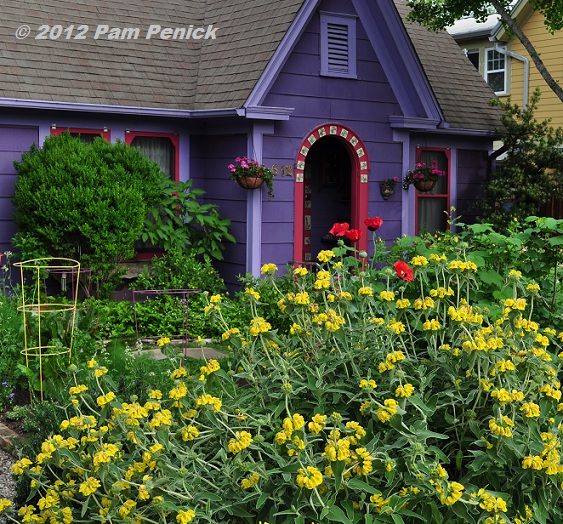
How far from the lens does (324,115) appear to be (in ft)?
44.0

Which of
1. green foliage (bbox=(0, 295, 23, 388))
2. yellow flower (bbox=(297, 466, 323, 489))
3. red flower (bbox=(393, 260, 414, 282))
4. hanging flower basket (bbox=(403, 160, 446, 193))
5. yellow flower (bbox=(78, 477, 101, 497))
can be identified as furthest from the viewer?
hanging flower basket (bbox=(403, 160, 446, 193))

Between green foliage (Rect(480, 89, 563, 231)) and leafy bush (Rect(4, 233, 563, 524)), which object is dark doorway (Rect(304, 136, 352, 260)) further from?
leafy bush (Rect(4, 233, 563, 524))

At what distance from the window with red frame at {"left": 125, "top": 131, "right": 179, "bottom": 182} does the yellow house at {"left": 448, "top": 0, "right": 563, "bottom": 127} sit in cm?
1265

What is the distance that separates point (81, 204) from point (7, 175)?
1.38 m

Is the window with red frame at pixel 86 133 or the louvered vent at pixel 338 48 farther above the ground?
the louvered vent at pixel 338 48

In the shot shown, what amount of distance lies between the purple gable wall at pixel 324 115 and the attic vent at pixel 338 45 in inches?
3.9

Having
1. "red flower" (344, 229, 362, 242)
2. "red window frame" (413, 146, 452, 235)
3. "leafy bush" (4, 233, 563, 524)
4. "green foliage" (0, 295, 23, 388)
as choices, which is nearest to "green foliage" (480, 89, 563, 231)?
"red window frame" (413, 146, 452, 235)

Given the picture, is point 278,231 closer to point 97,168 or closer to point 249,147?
point 249,147

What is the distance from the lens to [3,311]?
30.1 ft

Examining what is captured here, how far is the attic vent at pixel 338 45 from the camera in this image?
13367mm

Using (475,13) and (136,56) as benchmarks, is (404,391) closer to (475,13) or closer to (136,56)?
(136,56)

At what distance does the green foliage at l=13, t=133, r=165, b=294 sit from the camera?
11.2m

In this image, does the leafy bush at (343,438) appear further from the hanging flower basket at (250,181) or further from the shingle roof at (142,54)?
the shingle roof at (142,54)

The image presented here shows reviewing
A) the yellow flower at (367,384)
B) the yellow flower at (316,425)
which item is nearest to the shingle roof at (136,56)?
the yellow flower at (367,384)
